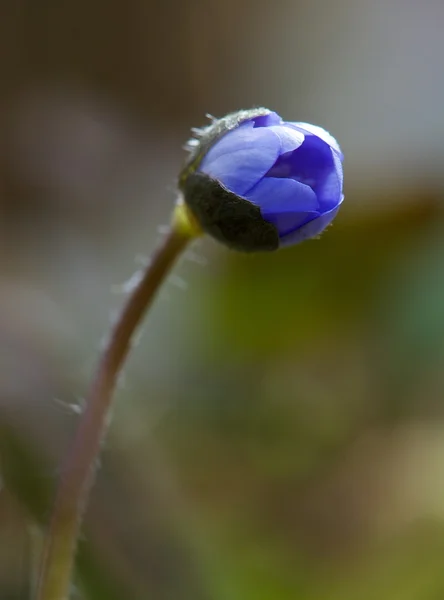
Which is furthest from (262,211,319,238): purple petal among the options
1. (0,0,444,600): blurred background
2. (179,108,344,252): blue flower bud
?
(0,0,444,600): blurred background

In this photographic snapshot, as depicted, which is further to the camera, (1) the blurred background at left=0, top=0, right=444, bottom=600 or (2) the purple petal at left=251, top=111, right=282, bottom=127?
(1) the blurred background at left=0, top=0, right=444, bottom=600

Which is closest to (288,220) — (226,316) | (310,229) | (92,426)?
(310,229)

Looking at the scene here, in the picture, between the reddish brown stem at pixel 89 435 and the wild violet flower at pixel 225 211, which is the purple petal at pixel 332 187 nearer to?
the wild violet flower at pixel 225 211

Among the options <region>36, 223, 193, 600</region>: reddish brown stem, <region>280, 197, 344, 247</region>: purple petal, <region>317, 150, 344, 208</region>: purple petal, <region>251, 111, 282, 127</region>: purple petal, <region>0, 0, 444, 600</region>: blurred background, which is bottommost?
<region>0, 0, 444, 600</region>: blurred background

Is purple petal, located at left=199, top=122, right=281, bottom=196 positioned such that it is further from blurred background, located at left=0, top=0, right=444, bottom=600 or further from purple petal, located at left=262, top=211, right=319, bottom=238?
blurred background, located at left=0, top=0, right=444, bottom=600

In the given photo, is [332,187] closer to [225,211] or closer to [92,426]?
[225,211]

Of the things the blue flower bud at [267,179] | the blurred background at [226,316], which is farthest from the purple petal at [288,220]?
the blurred background at [226,316]
